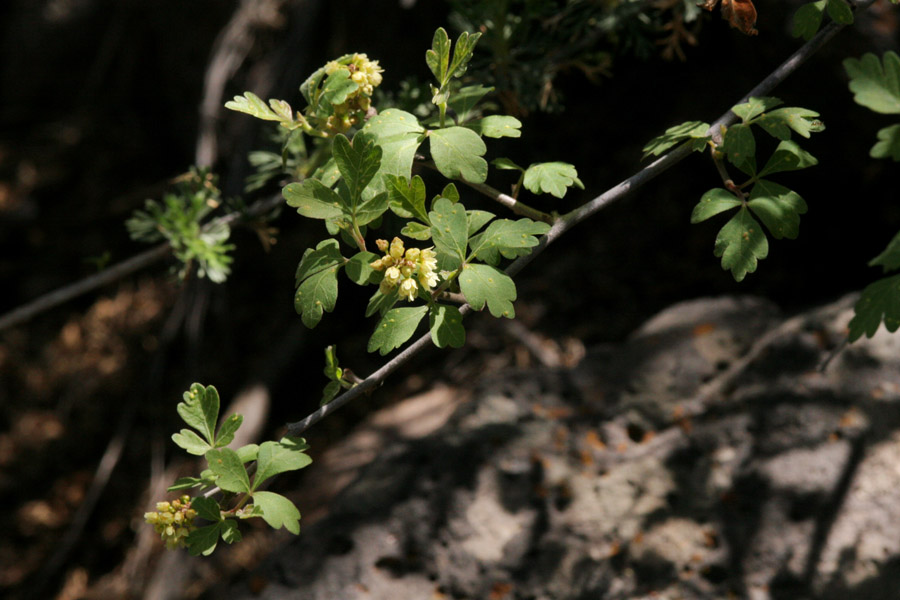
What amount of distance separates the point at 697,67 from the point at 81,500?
3562mm

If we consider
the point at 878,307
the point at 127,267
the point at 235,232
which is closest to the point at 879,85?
the point at 878,307

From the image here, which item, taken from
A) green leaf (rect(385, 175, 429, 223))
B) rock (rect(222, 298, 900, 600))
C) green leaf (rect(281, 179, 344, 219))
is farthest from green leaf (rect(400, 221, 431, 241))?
rock (rect(222, 298, 900, 600))

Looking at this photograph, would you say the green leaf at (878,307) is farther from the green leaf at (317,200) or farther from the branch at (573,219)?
the green leaf at (317,200)

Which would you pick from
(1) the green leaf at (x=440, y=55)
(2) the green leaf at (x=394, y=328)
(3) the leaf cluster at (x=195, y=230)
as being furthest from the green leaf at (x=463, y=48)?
(3) the leaf cluster at (x=195, y=230)

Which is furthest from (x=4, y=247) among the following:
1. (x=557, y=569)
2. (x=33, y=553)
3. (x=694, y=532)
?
(x=694, y=532)

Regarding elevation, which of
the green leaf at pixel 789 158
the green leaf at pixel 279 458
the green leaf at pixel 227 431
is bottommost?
the green leaf at pixel 279 458

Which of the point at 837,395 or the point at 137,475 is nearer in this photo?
the point at 837,395

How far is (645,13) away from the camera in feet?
6.90

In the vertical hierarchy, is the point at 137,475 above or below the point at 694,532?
below

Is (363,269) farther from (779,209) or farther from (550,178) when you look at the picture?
(779,209)

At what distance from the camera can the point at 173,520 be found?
122 centimetres

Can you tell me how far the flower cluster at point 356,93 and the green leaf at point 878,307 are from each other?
3.03 feet

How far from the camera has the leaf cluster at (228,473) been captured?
117 centimetres

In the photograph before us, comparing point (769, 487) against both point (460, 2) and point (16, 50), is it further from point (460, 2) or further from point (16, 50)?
point (16, 50)
